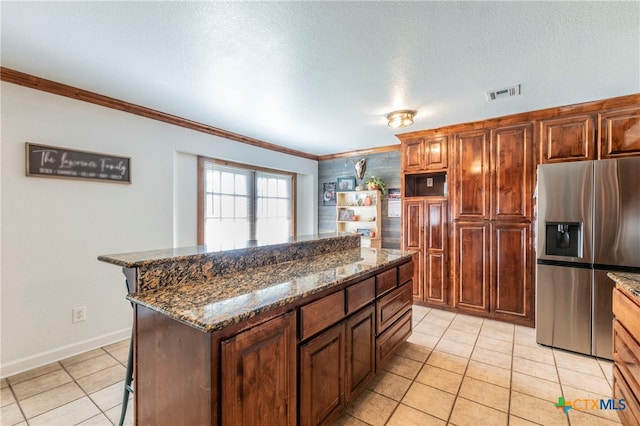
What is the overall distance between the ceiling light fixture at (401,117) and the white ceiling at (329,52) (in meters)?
0.11

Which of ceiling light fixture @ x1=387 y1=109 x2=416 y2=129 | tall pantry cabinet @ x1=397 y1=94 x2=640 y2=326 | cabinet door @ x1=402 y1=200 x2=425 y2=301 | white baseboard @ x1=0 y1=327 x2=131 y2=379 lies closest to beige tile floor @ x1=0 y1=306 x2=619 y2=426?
white baseboard @ x1=0 y1=327 x2=131 y2=379

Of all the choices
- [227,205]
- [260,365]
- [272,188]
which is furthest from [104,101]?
[260,365]

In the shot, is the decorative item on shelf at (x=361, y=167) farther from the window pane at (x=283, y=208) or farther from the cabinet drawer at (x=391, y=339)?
the cabinet drawer at (x=391, y=339)

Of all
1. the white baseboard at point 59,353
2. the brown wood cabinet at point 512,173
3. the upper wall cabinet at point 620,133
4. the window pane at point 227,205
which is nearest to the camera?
the white baseboard at point 59,353

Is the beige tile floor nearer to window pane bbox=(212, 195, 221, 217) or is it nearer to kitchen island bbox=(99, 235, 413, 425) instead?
kitchen island bbox=(99, 235, 413, 425)

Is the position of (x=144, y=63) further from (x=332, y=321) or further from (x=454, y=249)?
(x=454, y=249)

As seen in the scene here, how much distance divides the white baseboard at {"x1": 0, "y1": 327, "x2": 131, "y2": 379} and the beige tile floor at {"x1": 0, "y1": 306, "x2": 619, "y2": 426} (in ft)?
0.20

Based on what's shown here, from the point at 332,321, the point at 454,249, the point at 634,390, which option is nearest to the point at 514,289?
the point at 454,249

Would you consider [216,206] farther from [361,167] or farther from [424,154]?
[424,154]

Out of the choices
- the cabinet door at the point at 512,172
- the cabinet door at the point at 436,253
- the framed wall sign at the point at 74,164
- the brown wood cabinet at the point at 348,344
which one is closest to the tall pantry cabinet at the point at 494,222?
the cabinet door at the point at 512,172

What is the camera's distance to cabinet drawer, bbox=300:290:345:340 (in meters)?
1.43

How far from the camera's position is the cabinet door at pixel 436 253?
3.71 metres

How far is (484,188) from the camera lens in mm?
3420

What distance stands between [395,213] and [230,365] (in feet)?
12.8
